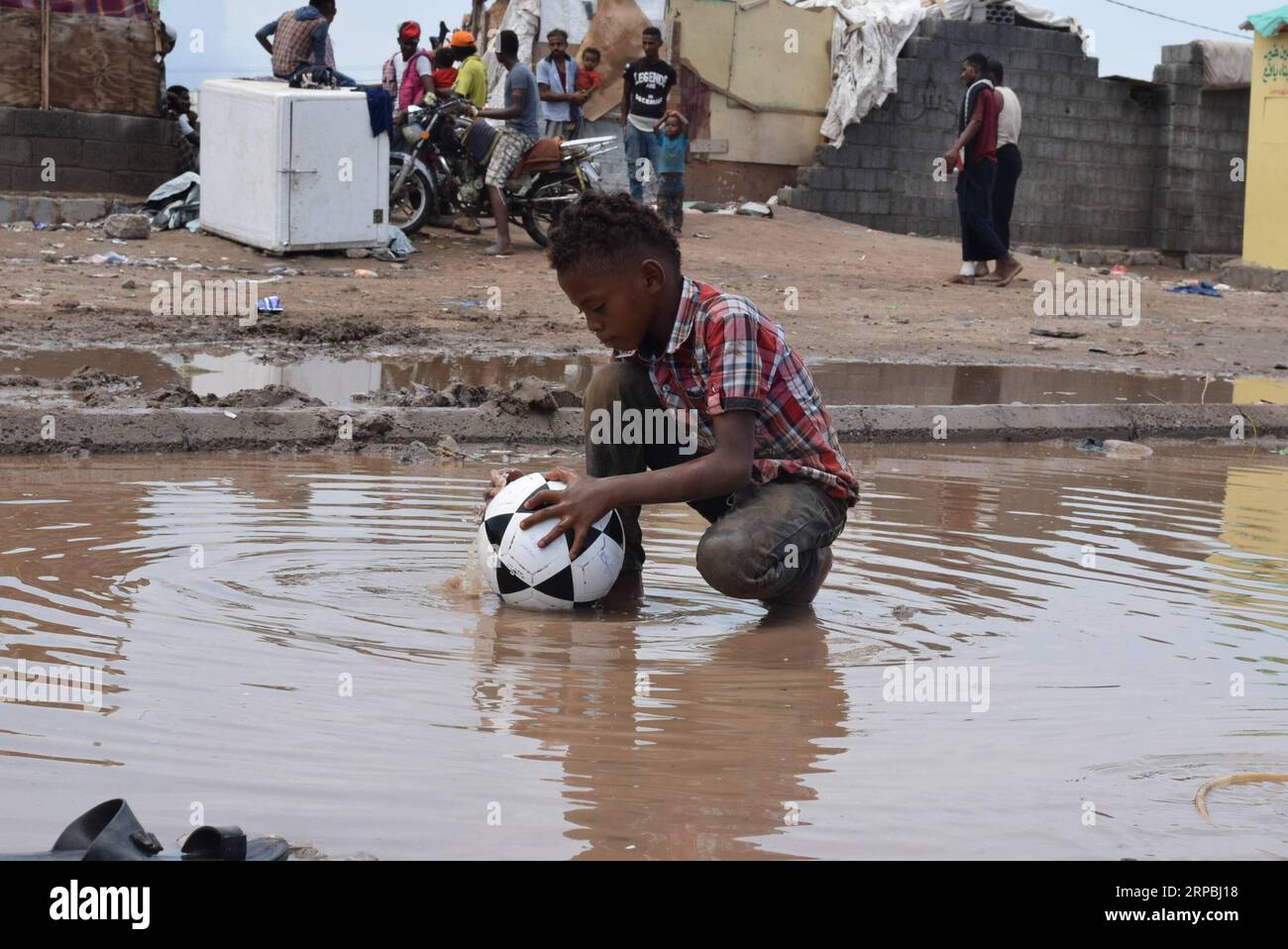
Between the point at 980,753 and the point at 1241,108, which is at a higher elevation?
the point at 1241,108

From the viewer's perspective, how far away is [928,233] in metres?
23.0

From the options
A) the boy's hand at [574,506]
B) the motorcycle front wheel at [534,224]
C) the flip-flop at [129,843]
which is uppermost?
the motorcycle front wheel at [534,224]

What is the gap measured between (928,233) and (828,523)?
19.2 meters

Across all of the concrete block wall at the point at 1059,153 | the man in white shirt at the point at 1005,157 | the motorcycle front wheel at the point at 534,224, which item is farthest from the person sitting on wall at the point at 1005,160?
the concrete block wall at the point at 1059,153

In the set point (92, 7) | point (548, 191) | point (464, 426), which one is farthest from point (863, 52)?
point (464, 426)

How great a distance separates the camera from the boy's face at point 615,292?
4.19 metres

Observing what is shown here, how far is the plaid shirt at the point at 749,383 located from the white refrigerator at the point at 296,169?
10.2 meters

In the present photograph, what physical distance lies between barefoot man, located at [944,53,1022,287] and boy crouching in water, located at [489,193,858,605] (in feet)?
37.1

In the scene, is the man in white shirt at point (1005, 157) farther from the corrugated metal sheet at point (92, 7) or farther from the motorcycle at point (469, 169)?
the corrugated metal sheet at point (92, 7)

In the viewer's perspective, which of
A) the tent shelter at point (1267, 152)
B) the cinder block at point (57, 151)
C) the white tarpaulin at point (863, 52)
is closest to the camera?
the cinder block at point (57, 151)

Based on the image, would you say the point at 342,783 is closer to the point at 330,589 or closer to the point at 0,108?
the point at 330,589

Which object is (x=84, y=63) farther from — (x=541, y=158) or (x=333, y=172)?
(x=541, y=158)

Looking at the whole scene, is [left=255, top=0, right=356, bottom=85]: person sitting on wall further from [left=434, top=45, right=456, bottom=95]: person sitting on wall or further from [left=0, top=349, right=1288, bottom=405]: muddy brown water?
[left=0, top=349, right=1288, bottom=405]: muddy brown water

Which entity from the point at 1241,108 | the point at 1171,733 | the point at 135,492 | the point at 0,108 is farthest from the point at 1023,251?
the point at 1171,733
